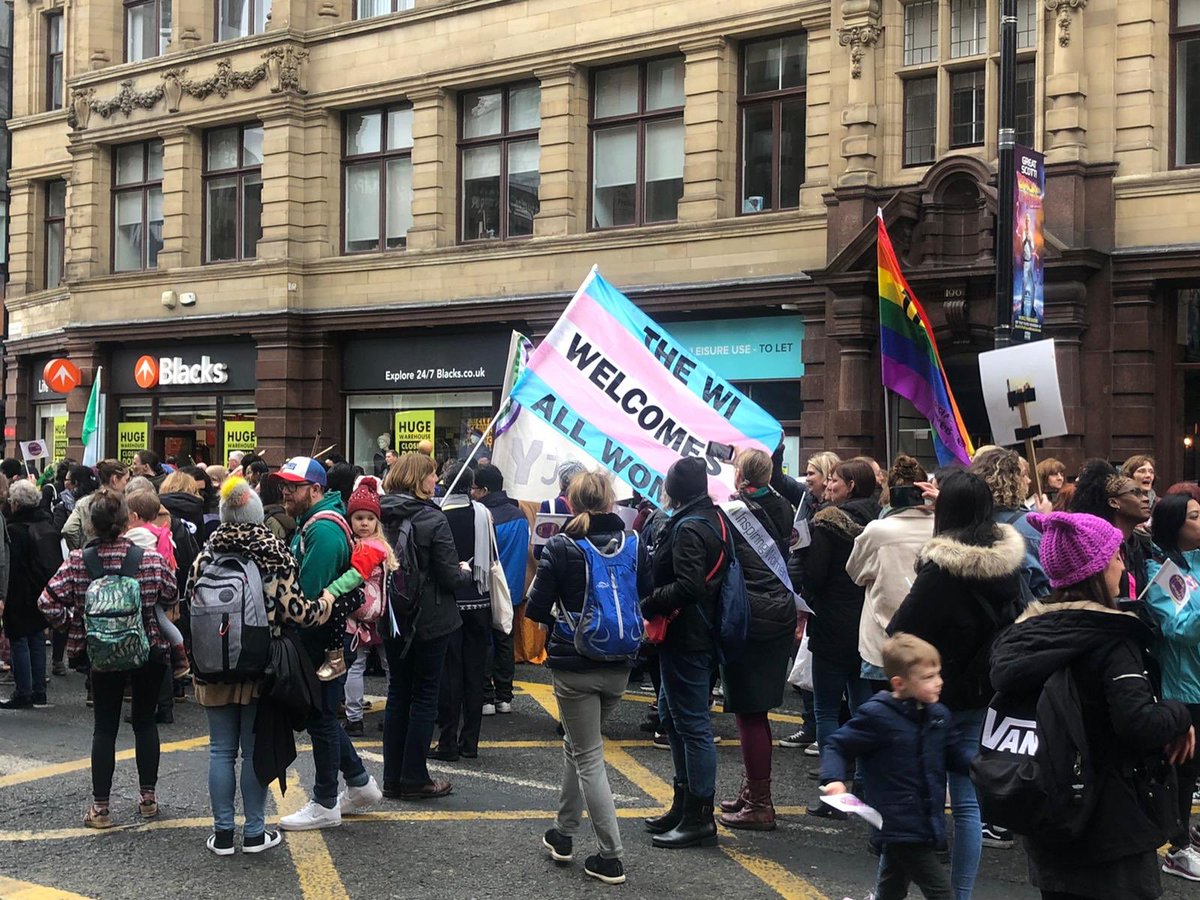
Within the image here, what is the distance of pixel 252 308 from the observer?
24.4 m

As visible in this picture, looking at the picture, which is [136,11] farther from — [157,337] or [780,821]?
[780,821]

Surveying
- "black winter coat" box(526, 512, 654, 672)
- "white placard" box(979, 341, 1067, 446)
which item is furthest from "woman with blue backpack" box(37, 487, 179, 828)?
"white placard" box(979, 341, 1067, 446)

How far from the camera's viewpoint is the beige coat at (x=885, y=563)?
681cm

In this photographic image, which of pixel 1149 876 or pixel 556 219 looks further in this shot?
pixel 556 219

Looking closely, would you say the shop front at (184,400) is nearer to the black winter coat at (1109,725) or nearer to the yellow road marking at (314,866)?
the yellow road marking at (314,866)

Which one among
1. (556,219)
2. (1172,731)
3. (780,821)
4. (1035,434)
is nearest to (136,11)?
(556,219)

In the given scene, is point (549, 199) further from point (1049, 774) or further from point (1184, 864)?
point (1049, 774)

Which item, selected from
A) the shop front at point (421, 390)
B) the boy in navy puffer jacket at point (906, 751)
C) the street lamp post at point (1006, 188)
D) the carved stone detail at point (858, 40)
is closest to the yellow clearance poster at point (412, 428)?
the shop front at point (421, 390)

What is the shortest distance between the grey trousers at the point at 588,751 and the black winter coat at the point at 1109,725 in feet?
7.79

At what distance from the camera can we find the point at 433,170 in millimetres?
22750

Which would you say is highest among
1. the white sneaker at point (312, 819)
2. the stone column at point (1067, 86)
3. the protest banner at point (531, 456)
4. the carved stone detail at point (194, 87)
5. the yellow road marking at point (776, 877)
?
the carved stone detail at point (194, 87)

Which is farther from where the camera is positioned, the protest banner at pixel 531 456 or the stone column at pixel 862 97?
the stone column at pixel 862 97

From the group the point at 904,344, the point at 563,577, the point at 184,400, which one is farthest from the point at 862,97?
the point at 184,400

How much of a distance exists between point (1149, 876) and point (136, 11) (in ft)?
87.5
